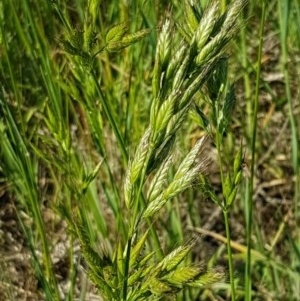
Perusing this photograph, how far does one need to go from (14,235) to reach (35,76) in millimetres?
429

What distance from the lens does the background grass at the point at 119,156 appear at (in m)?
1.34

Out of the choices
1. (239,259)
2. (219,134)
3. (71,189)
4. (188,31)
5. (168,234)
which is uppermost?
(188,31)

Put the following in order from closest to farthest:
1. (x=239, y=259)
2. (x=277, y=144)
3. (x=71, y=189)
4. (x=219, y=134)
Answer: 1. (x=219, y=134)
2. (x=71, y=189)
3. (x=239, y=259)
4. (x=277, y=144)

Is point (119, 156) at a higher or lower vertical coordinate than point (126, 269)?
lower

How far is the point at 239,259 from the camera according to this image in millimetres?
1687

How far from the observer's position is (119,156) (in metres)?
1.73

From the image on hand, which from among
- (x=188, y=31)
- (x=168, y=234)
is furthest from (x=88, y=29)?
(x=168, y=234)

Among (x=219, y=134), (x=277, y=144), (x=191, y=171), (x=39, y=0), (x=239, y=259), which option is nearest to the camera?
(x=191, y=171)

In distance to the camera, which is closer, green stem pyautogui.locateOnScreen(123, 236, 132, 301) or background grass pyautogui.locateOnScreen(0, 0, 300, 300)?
green stem pyautogui.locateOnScreen(123, 236, 132, 301)

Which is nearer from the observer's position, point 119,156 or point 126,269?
point 126,269

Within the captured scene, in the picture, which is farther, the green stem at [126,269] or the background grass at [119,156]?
the background grass at [119,156]

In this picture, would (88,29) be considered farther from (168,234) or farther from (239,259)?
(239,259)

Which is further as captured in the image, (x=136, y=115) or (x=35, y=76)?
(x=35, y=76)

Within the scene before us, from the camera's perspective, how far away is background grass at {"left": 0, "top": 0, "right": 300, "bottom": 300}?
134cm
